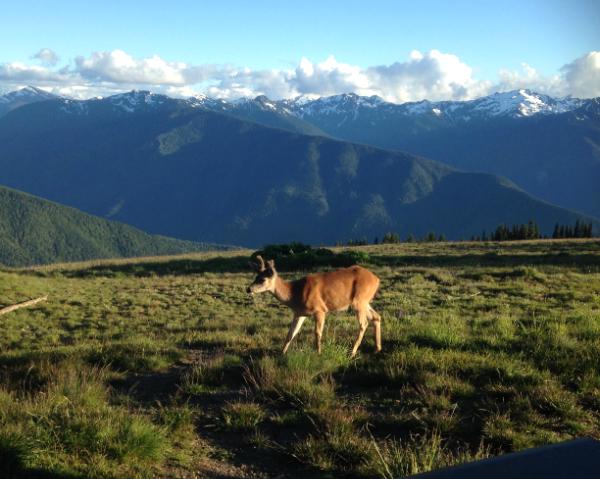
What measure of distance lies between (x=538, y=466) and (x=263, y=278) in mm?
6944

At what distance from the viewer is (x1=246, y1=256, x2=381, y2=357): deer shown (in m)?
9.50

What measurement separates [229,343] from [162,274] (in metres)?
30.3

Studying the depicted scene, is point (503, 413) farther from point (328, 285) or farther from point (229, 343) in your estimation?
point (229, 343)

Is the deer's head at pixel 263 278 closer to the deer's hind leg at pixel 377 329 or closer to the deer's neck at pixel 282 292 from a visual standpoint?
the deer's neck at pixel 282 292

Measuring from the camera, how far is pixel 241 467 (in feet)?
19.0

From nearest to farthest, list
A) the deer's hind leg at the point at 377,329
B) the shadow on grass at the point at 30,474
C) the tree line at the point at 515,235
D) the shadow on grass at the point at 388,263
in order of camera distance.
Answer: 1. the shadow on grass at the point at 30,474
2. the deer's hind leg at the point at 377,329
3. the shadow on grass at the point at 388,263
4. the tree line at the point at 515,235

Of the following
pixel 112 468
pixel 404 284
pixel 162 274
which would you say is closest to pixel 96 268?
pixel 162 274

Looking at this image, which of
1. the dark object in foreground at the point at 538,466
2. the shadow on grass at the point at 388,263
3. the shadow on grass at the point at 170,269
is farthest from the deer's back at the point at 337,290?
the shadow on grass at the point at 170,269

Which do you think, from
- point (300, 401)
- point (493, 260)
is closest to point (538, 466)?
point (300, 401)

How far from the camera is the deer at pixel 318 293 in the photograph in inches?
374

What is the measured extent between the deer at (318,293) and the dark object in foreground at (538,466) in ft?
21.0

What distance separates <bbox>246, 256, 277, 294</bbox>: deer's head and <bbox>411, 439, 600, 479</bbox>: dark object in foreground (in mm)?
6751

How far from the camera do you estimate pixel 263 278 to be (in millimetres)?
9500

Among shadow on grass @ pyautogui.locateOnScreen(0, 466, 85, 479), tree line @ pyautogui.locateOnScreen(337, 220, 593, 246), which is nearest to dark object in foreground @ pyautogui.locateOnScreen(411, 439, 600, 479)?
shadow on grass @ pyautogui.locateOnScreen(0, 466, 85, 479)
